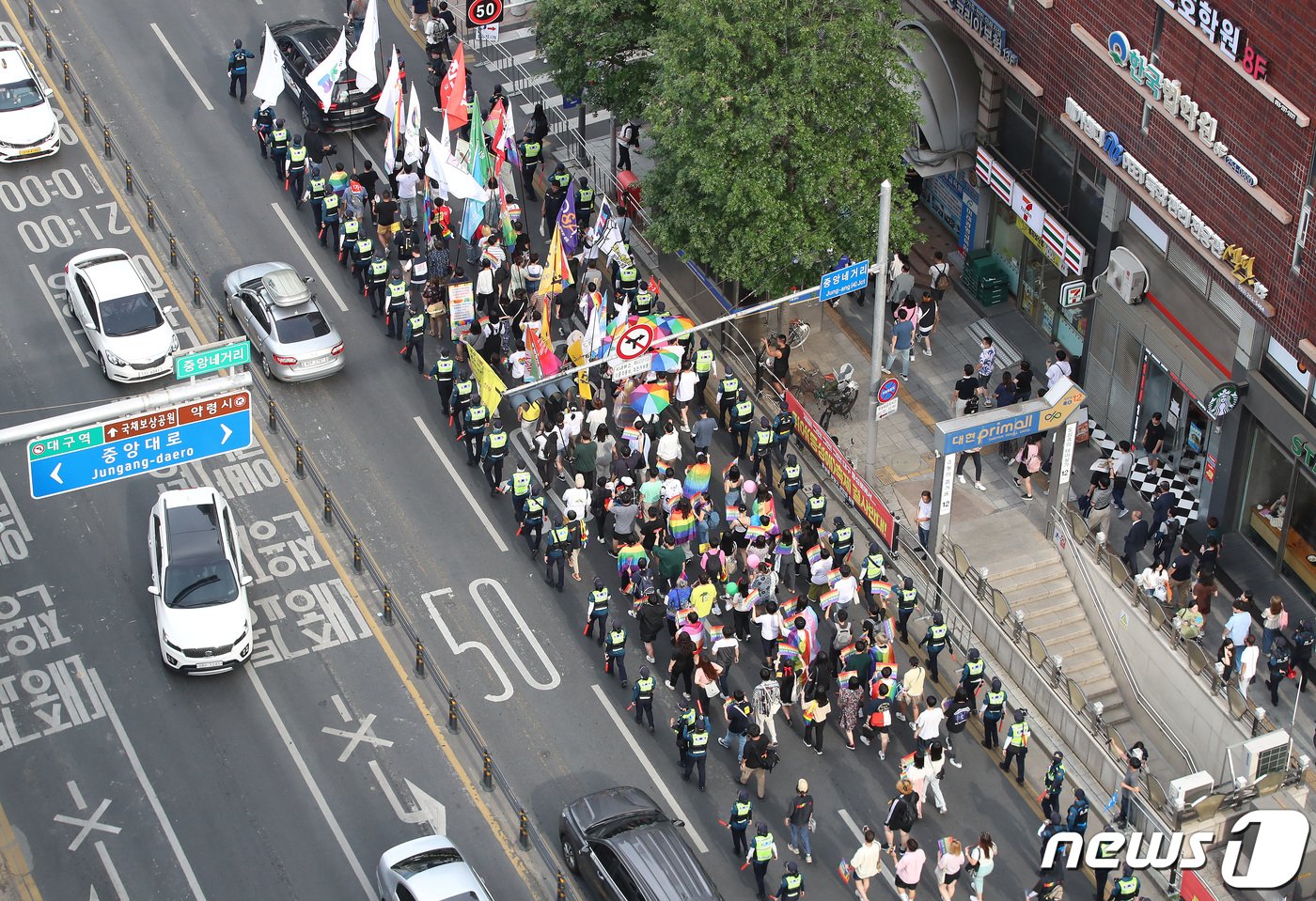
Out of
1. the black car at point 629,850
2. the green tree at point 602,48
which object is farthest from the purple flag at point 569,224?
the black car at point 629,850

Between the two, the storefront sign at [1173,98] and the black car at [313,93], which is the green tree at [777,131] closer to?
the storefront sign at [1173,98]

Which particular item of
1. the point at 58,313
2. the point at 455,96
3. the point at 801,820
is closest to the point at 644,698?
the point at 801,820

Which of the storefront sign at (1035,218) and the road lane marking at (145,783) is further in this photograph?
the storefront sign at (1035,218)

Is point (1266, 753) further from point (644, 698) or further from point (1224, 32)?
point (1224, 32)

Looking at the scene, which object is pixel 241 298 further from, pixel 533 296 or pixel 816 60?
pixel 816 60

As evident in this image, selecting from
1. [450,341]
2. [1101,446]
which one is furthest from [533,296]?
[1101,446]
